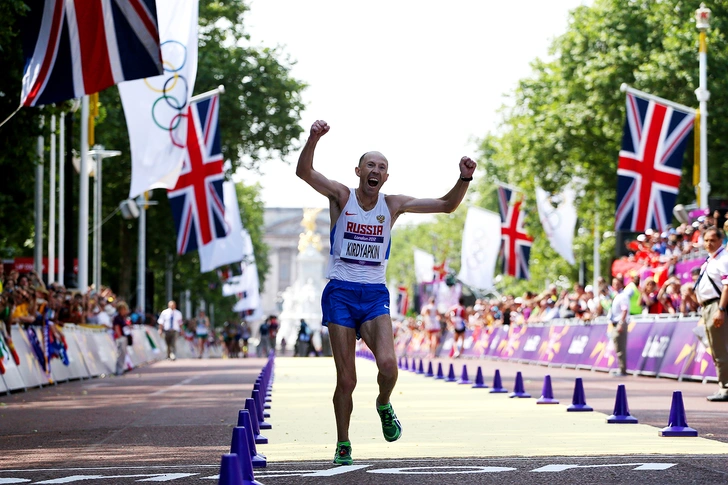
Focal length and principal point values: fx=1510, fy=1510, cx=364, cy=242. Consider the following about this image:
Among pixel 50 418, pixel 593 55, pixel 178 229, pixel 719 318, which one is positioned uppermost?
pixel 593 55

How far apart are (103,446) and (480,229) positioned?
138 ft

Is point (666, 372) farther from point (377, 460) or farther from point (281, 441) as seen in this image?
point (377, 460)

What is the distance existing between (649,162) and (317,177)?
76.4 feet

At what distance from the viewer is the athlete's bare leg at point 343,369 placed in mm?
9838

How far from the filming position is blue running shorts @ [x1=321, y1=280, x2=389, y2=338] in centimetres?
985

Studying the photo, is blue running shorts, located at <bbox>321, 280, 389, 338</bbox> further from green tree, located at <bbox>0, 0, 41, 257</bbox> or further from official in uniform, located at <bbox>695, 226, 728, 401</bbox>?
green tree, located at <bbox>0, 0, 41, 257</bbox>

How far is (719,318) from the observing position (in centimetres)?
1680

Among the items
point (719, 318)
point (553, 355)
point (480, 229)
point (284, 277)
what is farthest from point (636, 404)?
point (284, 277)

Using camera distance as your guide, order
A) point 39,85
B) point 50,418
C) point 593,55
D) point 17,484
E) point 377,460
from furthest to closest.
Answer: point 593,55 < point 39,85 < point 50,418 < point 377,460 < point 17,484

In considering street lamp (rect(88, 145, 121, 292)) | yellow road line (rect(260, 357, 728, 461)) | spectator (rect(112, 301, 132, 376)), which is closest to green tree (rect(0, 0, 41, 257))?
spectator (rect(112, 301, 132, 376))

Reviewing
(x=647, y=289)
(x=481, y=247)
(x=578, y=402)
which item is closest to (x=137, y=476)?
(x=578, y=402)

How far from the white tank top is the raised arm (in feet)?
0.24

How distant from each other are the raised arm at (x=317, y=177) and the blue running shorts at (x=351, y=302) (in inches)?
21.7

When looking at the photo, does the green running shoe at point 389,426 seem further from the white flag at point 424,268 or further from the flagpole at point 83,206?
the white flag at point 424,268
